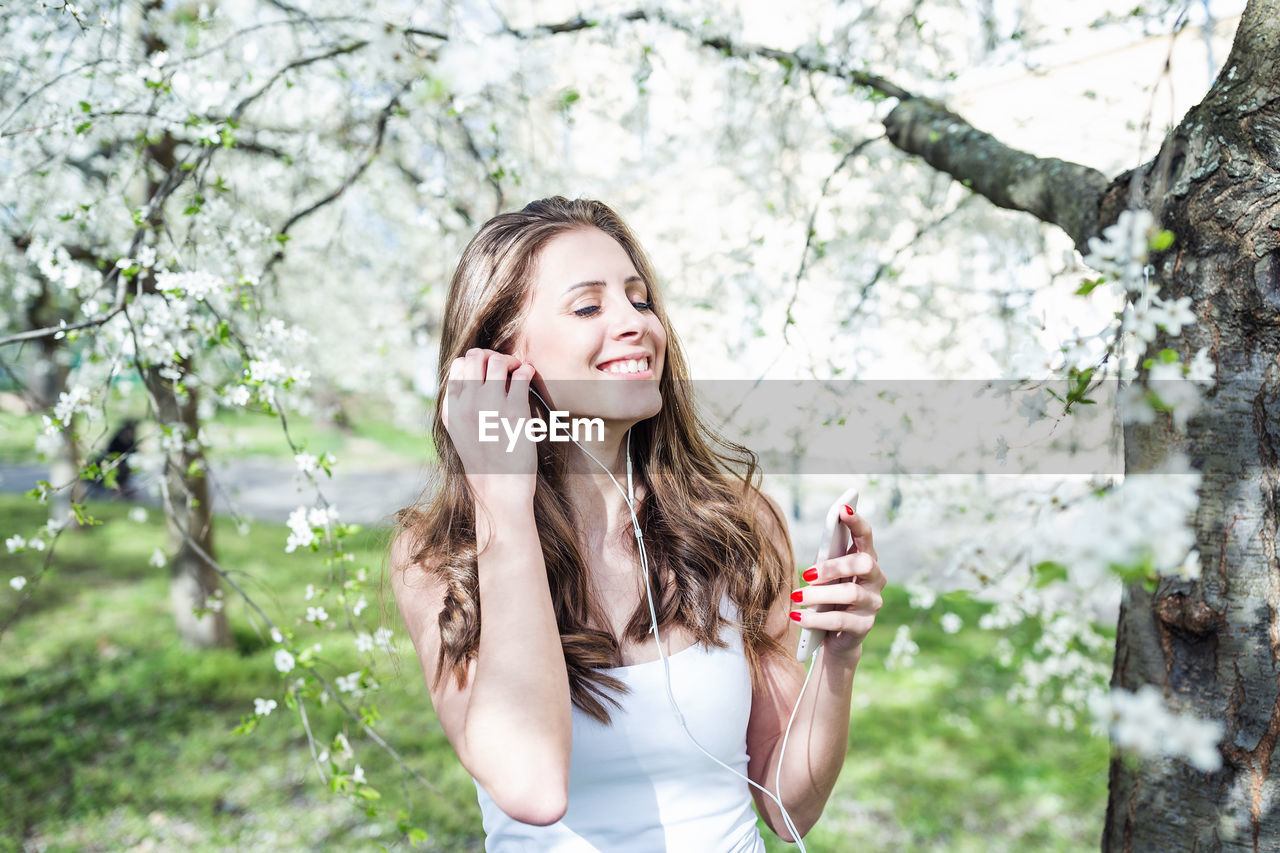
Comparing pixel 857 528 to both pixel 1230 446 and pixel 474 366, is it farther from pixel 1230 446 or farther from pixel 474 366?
pixel 474 366

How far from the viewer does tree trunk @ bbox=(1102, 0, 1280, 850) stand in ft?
4.01

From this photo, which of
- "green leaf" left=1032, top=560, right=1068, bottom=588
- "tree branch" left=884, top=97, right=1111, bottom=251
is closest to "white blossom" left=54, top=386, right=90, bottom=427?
"green leaf" left=1032, top=560, right=1068, bottom=588

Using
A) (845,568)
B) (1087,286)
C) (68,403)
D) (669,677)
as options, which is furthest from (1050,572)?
(68,403)

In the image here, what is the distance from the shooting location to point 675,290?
5.38 metres

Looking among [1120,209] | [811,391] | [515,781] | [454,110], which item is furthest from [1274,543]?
[454,110]

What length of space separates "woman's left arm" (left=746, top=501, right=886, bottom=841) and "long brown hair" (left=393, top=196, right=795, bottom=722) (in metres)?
0.07

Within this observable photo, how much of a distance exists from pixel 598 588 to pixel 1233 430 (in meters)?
1.13

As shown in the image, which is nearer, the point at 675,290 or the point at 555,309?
the point at 555,309

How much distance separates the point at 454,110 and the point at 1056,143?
10.7 feet

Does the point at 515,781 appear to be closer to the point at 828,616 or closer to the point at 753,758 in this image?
the point at 828,616

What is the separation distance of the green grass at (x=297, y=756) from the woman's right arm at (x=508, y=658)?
1.40 meters

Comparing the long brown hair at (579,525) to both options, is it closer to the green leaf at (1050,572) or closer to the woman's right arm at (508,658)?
the woman's right arm at (508,658)

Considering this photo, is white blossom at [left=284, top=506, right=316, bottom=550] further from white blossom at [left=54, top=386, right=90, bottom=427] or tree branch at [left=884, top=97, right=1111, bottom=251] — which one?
tree branch at [left=884, top=97, right=1111, bottom=251]

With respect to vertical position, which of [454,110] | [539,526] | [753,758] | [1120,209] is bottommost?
[753,758]
